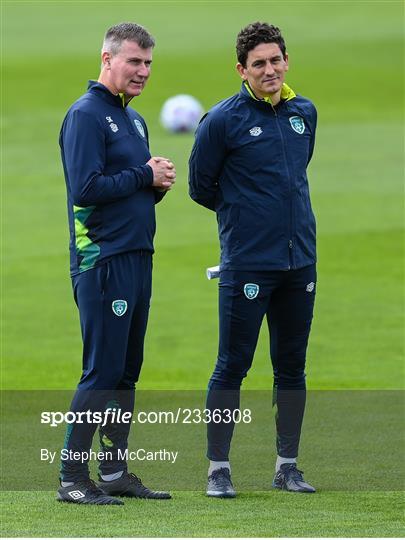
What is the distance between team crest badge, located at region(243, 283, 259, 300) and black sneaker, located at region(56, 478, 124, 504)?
108 cm

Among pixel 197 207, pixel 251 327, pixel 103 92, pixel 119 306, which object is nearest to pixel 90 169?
pixel 103 92

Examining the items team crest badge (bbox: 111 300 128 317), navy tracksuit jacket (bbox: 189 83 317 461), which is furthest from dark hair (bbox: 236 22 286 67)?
team crest badge (bbox: 111 300 128 317)

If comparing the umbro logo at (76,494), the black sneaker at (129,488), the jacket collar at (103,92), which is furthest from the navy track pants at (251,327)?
the jacket collar at (103,92)

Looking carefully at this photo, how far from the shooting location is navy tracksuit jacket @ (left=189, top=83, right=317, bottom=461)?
6234mm

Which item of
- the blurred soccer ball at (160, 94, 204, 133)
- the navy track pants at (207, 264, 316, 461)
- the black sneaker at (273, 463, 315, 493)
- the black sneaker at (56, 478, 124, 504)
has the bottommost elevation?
the black sneaker at (273, 463, 315, 493)

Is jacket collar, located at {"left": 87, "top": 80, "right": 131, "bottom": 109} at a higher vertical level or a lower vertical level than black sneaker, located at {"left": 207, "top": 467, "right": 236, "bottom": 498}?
higher

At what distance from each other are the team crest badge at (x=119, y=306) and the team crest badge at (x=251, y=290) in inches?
23.5

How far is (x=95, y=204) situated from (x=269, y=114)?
0.95m

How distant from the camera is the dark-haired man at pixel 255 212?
20.4 ft

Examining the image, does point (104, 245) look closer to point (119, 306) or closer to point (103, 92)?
point (119, 306)

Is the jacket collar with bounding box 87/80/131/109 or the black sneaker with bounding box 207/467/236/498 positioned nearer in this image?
the jacket collar with bounding box 87/80/131/109

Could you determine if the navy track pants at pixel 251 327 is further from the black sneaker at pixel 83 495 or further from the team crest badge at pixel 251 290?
the black sneaker at pixel 83 495

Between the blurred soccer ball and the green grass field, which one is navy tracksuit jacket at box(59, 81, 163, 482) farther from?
the blurred soccer ball

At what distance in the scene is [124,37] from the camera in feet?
19.6
